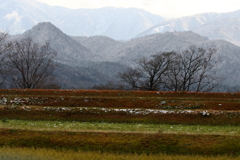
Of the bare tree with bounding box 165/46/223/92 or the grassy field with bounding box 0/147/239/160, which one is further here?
the bare tree with bounding box 165/46/223/92

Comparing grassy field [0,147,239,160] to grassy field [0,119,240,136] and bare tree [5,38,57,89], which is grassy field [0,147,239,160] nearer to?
grassy field [0,119,240,136]

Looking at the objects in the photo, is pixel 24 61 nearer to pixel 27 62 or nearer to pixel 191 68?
pixel 27 62

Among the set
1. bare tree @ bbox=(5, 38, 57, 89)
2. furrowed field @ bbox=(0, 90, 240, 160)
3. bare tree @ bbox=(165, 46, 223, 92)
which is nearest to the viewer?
furrowed field @ bbox=(0, 90, 240, 160)

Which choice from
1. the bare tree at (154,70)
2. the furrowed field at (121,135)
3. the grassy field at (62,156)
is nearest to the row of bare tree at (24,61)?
the bare tree at (154,70)

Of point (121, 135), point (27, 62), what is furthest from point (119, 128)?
point (27, 62)

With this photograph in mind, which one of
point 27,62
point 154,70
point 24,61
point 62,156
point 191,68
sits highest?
point 24,61

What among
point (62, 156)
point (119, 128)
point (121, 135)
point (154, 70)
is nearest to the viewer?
point (62, 156)

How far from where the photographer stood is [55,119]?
2967 centimetres

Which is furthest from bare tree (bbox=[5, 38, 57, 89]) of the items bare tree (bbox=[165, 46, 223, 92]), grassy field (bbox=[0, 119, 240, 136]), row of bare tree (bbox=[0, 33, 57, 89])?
grassy field (bbox=[0, 119, 240, 136])

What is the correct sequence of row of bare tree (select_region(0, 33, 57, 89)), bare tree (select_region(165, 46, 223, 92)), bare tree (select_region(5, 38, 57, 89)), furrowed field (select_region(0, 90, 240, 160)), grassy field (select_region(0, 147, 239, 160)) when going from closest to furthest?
grassy field (select_region(0, 147, 239, 160)), furrowed field (select_region(0, 90, 240, 160)), row of bare tree (select_region(0, 33, 57, 89)), bare tree (select_region(5, 38, 57, 89)), bare tree (select_region(165, 46, 223, 92))

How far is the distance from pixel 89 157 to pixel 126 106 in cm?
2301

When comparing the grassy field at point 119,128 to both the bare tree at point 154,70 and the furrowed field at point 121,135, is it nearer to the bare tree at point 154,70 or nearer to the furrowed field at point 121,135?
the furrowed field at point 121,135

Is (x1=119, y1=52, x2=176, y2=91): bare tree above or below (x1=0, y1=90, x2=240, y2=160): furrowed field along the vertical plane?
above

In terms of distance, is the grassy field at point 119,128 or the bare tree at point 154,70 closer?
the grassy field at point 119,128
